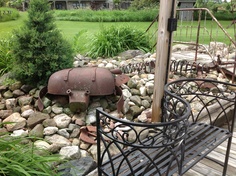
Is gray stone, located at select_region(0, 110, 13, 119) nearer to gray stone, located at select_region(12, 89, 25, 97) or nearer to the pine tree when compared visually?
gray stone, located at select_region(12, 89, 25, 97)

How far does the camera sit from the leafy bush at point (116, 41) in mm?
5328

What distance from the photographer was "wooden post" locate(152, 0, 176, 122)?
2244mm

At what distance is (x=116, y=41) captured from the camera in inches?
220

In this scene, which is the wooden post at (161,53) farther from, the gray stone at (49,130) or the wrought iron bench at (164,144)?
the gray stone at (49,130)

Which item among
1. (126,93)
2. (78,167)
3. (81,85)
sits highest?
(81,85)

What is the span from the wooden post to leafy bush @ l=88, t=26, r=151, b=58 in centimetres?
290

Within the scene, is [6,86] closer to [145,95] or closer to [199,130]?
[145,95]

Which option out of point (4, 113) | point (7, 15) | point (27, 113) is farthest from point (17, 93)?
point (7, 15)

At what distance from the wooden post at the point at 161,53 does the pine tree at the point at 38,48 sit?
139cm

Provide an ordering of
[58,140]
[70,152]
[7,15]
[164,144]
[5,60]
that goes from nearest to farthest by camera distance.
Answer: [164,144] → [70,152] → [58,140] → [5,60] → [7,15]

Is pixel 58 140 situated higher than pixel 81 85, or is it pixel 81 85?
pixel 81 85

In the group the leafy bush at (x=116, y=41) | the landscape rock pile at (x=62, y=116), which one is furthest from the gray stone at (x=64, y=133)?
the leafy bush at (x=116, y=41)

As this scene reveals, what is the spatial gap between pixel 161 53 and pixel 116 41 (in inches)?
132

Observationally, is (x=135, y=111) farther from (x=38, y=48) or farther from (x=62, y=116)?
(x=38, y=48)
